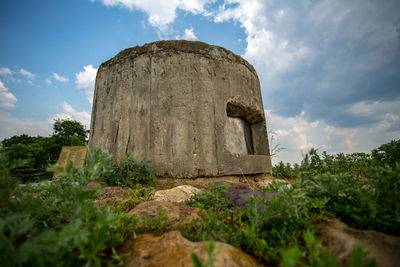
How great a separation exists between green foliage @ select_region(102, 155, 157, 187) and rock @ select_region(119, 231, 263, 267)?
77.6 inches

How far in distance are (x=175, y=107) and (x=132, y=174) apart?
1.36 meters

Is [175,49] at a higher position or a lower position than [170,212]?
higher

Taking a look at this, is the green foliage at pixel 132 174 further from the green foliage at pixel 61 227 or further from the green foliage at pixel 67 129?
the green foliage at pixel 67 129

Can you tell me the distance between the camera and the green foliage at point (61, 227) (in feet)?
2.33

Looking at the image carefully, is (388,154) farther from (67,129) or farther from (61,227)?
(67,129)

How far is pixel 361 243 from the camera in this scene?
905 millimetres

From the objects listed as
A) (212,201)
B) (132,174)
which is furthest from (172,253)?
(132,174)

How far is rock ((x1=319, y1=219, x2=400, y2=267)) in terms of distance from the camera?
0.81 meters

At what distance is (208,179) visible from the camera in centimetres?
323

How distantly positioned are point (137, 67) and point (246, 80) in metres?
2.35

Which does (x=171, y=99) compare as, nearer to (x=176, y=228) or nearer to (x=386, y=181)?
(x=176, y=228)

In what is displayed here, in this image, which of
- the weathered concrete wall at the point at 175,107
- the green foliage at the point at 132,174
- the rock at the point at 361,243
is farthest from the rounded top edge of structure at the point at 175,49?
the rock at the point at 361,243

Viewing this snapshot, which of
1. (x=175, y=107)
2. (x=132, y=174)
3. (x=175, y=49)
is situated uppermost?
(x=175, y=49)

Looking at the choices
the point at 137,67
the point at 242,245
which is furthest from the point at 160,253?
the point at 137,67
